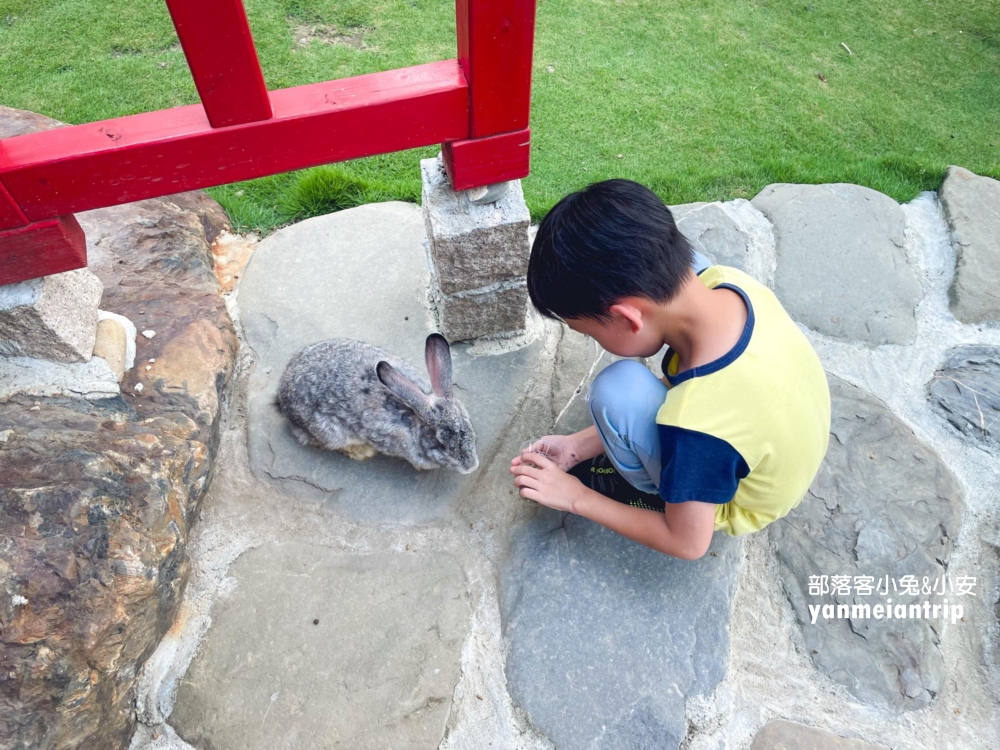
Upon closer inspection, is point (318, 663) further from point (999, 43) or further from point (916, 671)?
point (999, 43)

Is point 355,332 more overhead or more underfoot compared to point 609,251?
more underfoot

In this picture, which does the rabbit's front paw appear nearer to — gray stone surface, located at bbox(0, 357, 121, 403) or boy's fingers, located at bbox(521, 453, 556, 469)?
boy's fingers, located at bbox(521, 453, 556, 469)

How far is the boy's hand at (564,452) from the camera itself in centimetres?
247

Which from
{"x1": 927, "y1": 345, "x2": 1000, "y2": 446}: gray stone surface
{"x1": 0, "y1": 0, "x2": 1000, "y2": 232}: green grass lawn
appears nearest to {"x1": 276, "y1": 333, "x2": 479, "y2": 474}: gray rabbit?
{"x1": 0, "y1": 0, "x2": 1000, "y2": 232}: green grass lawn

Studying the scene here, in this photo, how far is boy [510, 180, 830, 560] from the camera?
5.79 feet

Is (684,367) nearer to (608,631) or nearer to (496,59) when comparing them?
(608,631)

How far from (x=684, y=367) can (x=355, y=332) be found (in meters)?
1.63

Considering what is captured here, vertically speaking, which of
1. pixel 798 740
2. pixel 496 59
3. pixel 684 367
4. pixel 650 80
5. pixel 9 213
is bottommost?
pixel 798 740

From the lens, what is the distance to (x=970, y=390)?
2.69 metres

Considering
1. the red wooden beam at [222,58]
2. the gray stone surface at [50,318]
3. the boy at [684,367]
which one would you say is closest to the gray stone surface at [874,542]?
the boy at [684,367]

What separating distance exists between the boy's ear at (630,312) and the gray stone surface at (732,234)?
1446 mm

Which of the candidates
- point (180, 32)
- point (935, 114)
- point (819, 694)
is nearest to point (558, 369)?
point (819, 694)

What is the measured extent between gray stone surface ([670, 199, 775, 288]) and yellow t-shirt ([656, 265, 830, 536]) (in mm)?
1267

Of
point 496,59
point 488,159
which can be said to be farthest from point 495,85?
point 488,159
